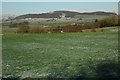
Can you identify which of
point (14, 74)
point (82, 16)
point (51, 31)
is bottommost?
point (14, 74)

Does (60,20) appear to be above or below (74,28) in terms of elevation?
above

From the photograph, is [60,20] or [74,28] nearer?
[60,20]

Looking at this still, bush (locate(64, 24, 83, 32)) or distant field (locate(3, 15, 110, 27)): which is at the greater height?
distant field (locate(3, 15, 110, 27))

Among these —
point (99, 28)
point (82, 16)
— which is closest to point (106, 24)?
point (99, 28)

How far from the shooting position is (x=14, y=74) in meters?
7.53

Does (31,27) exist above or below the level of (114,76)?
above

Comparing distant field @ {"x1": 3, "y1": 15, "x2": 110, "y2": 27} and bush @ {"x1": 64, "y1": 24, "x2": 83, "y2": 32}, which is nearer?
distant field @ {"x1": 3, "y1": 15, "x2": 110, "y2": 27}

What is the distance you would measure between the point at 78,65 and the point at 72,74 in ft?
4.95

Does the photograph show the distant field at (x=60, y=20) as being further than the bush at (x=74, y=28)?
No

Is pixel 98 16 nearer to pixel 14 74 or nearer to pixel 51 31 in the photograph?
pixel 51 31

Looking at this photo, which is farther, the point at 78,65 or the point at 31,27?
the point at 31,27

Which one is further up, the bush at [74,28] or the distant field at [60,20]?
the distant field at [60,20]

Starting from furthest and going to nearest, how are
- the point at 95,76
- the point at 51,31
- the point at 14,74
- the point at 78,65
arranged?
the point at 51,31
the point at 78,65
the point at 14,74
the point at 95,76

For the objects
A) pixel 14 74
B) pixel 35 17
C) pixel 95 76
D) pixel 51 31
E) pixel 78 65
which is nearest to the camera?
pixel 95 76
